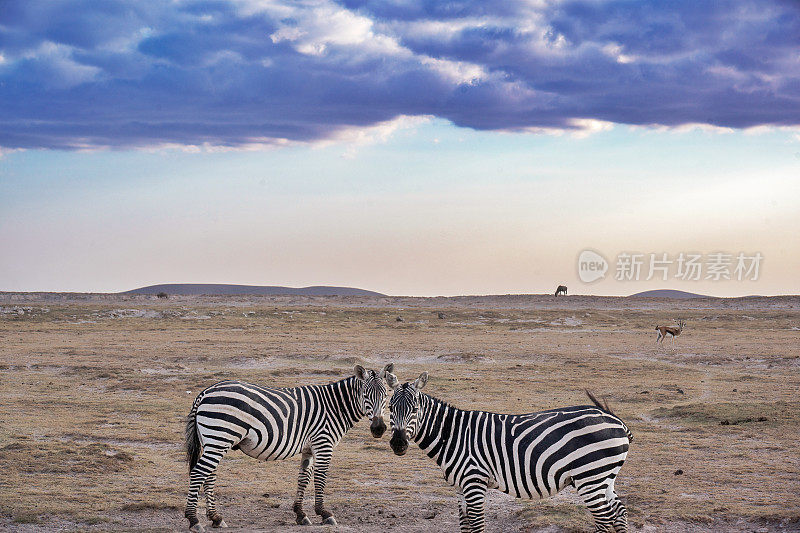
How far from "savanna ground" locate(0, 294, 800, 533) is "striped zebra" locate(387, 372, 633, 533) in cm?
236

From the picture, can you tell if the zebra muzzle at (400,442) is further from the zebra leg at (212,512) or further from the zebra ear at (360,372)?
the zebra leg at (212,512)

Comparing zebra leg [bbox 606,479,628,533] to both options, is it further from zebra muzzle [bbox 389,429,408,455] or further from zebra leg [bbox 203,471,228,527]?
zebra leg [bbox 203,471,228,527]

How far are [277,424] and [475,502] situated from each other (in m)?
3.06

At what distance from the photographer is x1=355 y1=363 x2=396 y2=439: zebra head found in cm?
918

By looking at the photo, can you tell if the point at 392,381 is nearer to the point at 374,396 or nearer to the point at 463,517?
the point at 374,396

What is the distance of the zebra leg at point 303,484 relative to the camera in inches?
396

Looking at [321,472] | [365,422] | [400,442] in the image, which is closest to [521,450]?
[400,442]

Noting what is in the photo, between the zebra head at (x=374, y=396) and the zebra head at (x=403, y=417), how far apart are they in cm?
92

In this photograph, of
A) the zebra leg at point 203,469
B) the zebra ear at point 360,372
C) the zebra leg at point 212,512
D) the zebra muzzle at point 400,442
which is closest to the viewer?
the zebra muzzle at point 400,442

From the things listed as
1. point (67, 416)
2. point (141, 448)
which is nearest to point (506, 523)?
point (141, 448)

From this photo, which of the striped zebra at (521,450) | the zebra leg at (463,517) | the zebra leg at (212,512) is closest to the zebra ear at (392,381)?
the striped zebra at (521,450)

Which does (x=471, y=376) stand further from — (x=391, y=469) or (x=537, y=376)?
(x=391, y=469)

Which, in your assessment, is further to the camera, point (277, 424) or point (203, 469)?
point (277, 424)

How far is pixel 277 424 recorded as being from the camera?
9.77 meters
